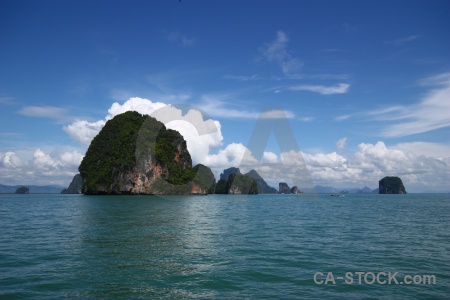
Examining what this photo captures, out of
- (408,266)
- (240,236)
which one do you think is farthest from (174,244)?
(408,266)

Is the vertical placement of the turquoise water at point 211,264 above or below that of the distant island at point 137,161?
below

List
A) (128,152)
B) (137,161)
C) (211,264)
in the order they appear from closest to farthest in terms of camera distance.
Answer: (211,264), (137,161), (128,152)

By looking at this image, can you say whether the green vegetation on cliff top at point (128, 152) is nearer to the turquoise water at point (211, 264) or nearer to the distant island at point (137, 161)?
the distant island at point (137, 161)

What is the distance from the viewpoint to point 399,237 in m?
25.0

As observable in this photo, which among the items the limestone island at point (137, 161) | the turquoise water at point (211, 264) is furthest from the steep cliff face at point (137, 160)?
the turquoise water at point (211, 264)

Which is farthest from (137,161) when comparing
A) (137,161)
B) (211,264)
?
(211,264)

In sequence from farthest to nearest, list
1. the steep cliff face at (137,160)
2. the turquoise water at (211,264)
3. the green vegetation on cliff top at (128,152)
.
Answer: the green vegetation on cliff top at (128,152)
the steep cliff face at (137,160)
the turquoise water at (211,264)

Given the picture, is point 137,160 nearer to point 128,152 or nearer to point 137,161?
point 137,161

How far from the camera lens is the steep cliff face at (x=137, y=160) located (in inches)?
5231

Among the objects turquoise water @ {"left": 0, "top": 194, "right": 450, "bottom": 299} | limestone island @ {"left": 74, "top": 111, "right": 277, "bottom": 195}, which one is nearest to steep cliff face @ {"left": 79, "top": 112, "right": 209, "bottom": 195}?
limestone island @ {"left": 74, "top": 111, "right": 277, "bottom": 195}

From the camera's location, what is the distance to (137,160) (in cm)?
13325

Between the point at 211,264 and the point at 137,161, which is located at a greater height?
the point at 137,161

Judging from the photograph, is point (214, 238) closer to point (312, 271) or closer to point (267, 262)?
point (267, 262)

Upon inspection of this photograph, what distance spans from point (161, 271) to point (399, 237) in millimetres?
20244
